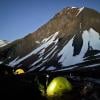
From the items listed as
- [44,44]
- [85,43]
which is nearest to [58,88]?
[85,43]

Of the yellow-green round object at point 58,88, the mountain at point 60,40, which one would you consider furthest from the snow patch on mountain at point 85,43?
the yellow-green round object at point 58,88

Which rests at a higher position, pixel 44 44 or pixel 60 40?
pixel 60 40

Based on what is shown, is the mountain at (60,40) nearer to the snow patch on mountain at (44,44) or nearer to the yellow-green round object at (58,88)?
the snow patch on mountain at (44,44)

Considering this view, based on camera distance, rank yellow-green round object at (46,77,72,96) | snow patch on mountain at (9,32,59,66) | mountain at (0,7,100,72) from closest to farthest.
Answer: yellow-green round object at (46,77,72,96)
mountain at (0,7,100,72)
snow patch on mountain at (9,32,59,66)

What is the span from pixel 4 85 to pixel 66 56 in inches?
1038

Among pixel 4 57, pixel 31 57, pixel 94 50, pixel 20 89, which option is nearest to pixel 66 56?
pixel 94 50

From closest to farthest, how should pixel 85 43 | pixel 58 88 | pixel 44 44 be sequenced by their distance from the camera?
pixel 58 88, pixel 85 43, pixel 44 44

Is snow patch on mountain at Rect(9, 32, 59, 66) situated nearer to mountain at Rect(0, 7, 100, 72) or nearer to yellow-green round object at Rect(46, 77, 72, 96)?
mountain at Rect(0, 7, 100, 72)

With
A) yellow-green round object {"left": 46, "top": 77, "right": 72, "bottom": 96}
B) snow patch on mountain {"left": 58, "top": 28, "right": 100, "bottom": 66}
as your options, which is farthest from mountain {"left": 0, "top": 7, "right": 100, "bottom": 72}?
yellow-green round object {"left": 46, "top": 77, "right": 72, "bottom": 96}

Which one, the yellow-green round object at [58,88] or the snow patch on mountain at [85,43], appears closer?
the yellow-green round object at [58,88]

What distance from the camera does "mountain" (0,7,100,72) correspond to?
102 feet

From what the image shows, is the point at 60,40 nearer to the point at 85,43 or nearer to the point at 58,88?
the point at 85,43

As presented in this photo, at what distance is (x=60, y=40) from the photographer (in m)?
34.5

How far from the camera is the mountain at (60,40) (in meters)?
31.2
